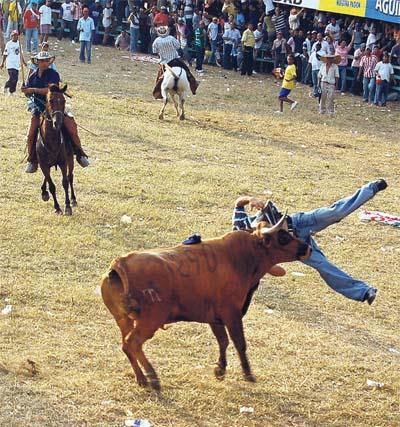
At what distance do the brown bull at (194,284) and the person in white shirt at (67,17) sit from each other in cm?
2713

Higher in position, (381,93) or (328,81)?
(328,81)

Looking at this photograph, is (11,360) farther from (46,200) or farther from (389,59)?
(389,59)

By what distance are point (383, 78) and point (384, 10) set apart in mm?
1984

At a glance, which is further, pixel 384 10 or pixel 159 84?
pixel 384 10

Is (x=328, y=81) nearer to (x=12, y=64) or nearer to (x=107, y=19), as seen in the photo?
(x=12, y=64)

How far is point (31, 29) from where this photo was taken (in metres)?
31.4

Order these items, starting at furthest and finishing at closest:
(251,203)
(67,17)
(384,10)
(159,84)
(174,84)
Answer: (67,17) → (384,10) → (159,84) → (174,84) → (251,203)

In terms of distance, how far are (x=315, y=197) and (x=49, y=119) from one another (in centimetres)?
484

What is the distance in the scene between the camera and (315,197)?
1662 centimetres

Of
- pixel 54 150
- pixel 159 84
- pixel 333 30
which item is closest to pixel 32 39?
pixel 333 30

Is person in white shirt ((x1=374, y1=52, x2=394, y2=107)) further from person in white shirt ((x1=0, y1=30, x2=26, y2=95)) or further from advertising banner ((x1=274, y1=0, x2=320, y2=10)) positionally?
person in white shirt ((x1=0, y1=30, x2=26, y2=95))

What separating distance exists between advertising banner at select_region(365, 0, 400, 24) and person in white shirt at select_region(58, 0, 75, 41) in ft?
35.5

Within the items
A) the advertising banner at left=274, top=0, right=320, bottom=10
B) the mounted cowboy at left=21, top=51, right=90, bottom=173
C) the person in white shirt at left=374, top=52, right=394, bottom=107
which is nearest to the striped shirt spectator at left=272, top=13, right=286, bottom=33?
the advertising banner at left=274, top=0, right=320, bottom=10

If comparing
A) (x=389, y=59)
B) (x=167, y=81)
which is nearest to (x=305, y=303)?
(x=167, y=81)
